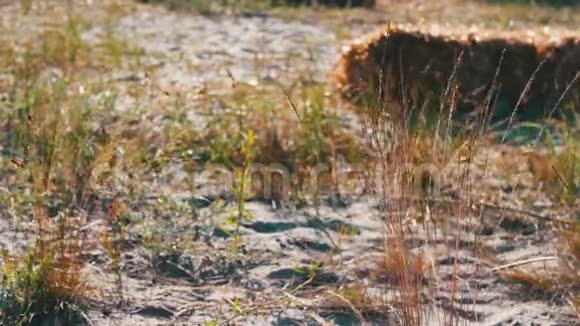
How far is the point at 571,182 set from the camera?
5.04m

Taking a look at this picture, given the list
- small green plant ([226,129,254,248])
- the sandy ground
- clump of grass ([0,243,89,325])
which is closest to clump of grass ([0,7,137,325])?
clump of grass ([0,243,89,325])

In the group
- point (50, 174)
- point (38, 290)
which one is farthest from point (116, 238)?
point (38, 290)

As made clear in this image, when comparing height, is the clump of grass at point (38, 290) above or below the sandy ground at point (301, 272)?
above

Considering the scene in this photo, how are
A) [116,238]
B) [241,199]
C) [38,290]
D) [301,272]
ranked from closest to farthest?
[38,290] < [301,272] < [116,238] < [241,199]

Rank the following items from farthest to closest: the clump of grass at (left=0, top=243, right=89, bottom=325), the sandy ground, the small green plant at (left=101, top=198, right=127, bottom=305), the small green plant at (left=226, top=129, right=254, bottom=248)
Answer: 1. the small green plant at (left=226, top=129, right=254, bottom=248)
2. the small green plant at (left=101, top=198, right=127, bottom=305)
3. the sandy ground
4. the clump of grass at (left=0, top=243, right=89, bottom=325)

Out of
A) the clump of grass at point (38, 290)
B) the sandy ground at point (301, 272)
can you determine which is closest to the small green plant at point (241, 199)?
the sandy ground at point (301, 272)

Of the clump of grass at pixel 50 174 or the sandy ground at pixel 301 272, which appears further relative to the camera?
the sandy ground at pixel 301 272

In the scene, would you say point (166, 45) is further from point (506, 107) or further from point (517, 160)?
point (517, 160)

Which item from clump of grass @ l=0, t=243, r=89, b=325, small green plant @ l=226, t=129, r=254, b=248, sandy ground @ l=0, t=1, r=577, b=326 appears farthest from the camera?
small green plant @ l=226, t=129, r=254, b=248

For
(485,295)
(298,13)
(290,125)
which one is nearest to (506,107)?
(290,125)

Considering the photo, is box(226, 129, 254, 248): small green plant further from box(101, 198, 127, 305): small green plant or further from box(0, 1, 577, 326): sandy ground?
box(101, 198, 127, 305): small green plant

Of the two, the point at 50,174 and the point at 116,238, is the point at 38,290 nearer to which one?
the point at 116,238

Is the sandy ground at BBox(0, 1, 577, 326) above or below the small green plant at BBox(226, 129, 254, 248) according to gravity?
below

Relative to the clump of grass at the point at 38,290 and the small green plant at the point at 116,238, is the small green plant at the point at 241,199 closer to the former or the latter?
the small green plant at the point at 116,238
